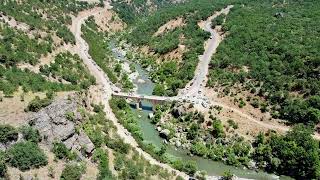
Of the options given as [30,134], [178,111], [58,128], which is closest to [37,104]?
[58,128]

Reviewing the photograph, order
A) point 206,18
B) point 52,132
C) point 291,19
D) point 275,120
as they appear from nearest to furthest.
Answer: point 52,132, point 275,120, point 291,19, point 206,18

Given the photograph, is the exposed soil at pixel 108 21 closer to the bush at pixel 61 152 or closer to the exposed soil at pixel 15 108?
the exposed soil at pixel 15 108

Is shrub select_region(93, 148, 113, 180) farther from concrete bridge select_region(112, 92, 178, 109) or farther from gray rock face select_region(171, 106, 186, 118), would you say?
concrete bridge select_region(112, 92, 178, 109)

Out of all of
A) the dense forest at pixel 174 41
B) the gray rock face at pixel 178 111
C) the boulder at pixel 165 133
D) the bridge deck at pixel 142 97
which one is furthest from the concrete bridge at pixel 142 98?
the boulder at pixel 165 133

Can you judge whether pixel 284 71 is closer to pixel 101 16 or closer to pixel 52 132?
pixel 52 132

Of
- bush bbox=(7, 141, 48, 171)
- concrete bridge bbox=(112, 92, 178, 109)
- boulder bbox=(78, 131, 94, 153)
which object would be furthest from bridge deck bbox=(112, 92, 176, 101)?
bush bbox=(7, 141, 48, 171)

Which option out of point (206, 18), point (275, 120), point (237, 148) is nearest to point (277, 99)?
point (275, 120)
